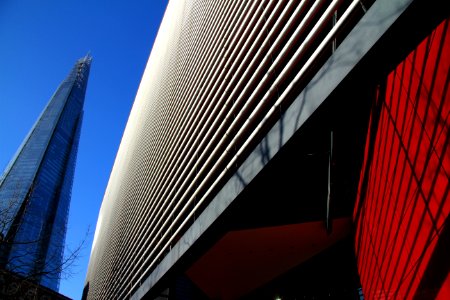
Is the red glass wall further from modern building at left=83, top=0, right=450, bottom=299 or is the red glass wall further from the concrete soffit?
the concrete soffit

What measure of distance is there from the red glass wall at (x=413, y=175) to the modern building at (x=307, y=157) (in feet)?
0.06

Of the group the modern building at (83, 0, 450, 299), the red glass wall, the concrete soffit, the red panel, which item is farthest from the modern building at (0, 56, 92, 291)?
the red glass wall

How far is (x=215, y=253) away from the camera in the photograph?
6.50 metres

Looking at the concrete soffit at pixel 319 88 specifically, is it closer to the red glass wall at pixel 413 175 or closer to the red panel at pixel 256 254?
the red glass wall at pixel 413 175

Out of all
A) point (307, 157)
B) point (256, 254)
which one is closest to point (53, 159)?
point (256, 254)

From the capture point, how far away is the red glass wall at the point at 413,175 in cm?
254

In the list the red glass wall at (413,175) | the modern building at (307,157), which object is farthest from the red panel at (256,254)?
the red glass wall at (413,175)

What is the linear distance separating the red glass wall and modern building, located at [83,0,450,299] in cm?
2

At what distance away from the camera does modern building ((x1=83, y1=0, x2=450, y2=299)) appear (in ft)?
8.18

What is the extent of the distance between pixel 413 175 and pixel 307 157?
6.39 feet

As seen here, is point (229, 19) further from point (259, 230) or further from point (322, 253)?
point (322, 253)

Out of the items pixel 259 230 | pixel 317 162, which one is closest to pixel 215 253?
pixel 259 230

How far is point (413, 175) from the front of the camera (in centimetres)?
309

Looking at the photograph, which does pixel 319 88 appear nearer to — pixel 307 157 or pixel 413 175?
pixel 413 175
